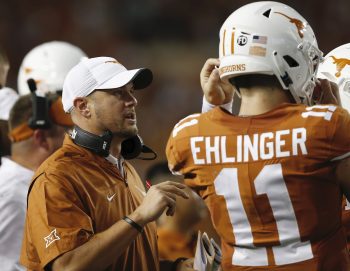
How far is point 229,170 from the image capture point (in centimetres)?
246

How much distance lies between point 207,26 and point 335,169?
7.45m

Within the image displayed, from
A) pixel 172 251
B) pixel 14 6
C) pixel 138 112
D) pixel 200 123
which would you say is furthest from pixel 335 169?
pixel 14 6

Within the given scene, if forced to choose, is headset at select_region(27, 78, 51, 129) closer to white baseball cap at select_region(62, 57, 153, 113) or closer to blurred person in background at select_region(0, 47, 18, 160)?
blurred person in background at select_region(0, 47, 18, 160)

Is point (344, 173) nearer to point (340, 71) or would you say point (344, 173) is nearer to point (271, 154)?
point (271, 154)

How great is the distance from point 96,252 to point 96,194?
0.88ft

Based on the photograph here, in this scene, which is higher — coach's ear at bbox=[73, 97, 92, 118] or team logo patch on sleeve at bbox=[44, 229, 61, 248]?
coach's ear at bbox=[73, 97, 92, 118]

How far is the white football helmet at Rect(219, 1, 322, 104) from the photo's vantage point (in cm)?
250

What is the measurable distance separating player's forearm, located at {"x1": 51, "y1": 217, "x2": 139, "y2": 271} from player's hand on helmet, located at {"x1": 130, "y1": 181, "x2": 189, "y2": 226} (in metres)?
0.06

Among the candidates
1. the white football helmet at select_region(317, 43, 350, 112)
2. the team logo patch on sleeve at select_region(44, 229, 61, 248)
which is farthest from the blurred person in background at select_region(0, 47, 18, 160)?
the white football helmet at select_region(317, 43, 350, 112)

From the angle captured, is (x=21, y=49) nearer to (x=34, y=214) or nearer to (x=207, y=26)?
(x=207, y=26)

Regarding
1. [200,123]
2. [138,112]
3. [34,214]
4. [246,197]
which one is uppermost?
[200,123]

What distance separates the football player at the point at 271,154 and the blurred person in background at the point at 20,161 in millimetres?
1340

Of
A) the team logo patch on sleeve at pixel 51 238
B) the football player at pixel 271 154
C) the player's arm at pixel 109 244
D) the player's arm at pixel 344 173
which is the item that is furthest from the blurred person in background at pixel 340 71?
the team logo patch on sleeve at pixel 51 238

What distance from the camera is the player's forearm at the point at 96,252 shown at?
8.81 ft
